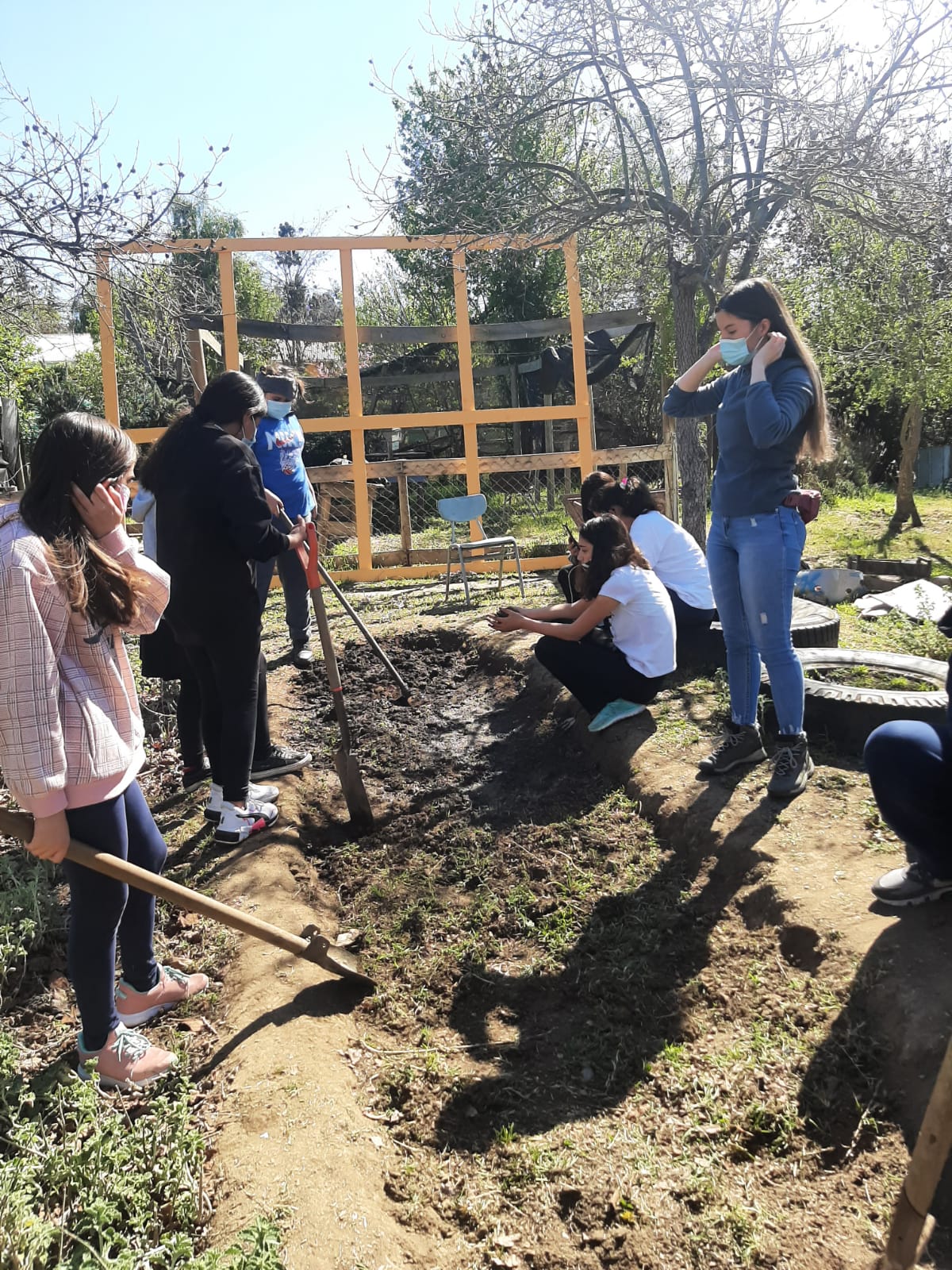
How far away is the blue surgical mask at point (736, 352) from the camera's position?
3506 millimetres

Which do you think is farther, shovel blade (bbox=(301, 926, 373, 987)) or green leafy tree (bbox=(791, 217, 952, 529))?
green leafy tree (bbox=(791, 217, 952, 529))

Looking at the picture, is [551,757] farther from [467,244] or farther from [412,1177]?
[467,244]

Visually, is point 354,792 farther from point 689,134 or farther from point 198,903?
point 689,134

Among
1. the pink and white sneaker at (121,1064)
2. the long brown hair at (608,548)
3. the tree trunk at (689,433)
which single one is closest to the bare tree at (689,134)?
the tree trunk at (689,433)

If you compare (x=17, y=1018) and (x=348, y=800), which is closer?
(x=17, y=1018)

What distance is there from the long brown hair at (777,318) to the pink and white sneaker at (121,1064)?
314 centimetres

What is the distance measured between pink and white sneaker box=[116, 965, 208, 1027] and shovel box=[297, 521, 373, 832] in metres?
1.42

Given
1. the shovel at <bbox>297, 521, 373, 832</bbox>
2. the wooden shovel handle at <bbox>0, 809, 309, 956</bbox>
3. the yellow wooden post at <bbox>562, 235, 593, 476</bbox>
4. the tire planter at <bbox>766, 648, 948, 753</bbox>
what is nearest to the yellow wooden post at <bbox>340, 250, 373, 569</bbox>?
the yellow wooden post at <bbox>562, 235, 593, 476</bbox>

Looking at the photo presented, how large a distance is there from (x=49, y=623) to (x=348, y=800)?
2.28 m

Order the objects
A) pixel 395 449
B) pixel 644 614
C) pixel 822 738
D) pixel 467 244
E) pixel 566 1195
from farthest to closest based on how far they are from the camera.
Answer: pixel 395 449, pixel 467 244, pixel 644 614, pixel 822 738, pixel 566 1195

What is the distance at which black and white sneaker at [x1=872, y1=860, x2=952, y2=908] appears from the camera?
2.73 m

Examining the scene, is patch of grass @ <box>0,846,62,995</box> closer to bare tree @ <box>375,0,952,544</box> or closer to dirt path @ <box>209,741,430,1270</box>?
dirt path @ <box>209,741,430,1270</box>

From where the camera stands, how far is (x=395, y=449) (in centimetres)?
1655

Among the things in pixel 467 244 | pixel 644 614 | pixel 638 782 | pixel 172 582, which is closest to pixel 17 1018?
pixel 172 582
